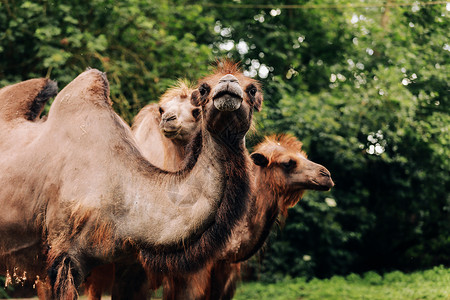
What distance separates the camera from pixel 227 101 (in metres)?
3.50

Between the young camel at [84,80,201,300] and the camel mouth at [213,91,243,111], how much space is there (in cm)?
81

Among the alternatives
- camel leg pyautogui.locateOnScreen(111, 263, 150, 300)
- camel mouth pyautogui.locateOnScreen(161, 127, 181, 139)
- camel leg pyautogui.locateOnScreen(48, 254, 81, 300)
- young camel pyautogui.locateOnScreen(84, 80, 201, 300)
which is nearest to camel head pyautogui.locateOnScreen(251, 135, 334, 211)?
young camel pyautogui.locateOnScreen(84, 80, 201, 300)

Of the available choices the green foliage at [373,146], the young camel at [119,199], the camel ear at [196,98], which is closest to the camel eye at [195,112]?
the camel ear at [196,98]

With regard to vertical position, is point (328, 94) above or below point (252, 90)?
below

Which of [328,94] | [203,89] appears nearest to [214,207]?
[203,89]

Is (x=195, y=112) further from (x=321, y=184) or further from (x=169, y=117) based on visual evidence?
(x=321, y=184)

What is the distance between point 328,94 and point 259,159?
6364 mm

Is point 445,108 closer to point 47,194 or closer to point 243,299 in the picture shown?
point 243,299

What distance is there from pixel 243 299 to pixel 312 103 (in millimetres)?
4014

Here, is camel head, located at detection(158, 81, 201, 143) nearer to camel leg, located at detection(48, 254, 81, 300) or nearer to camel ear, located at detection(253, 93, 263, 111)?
camel ear, located at detection(253, 93, 263, 111)

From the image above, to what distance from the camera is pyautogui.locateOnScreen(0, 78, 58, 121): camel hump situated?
4.68 m

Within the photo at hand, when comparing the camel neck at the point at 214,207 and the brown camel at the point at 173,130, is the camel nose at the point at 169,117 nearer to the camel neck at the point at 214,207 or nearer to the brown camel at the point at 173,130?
the brown camel at the point at 173,130

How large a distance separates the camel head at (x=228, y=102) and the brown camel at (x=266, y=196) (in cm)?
189

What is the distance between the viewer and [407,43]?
1289cm
